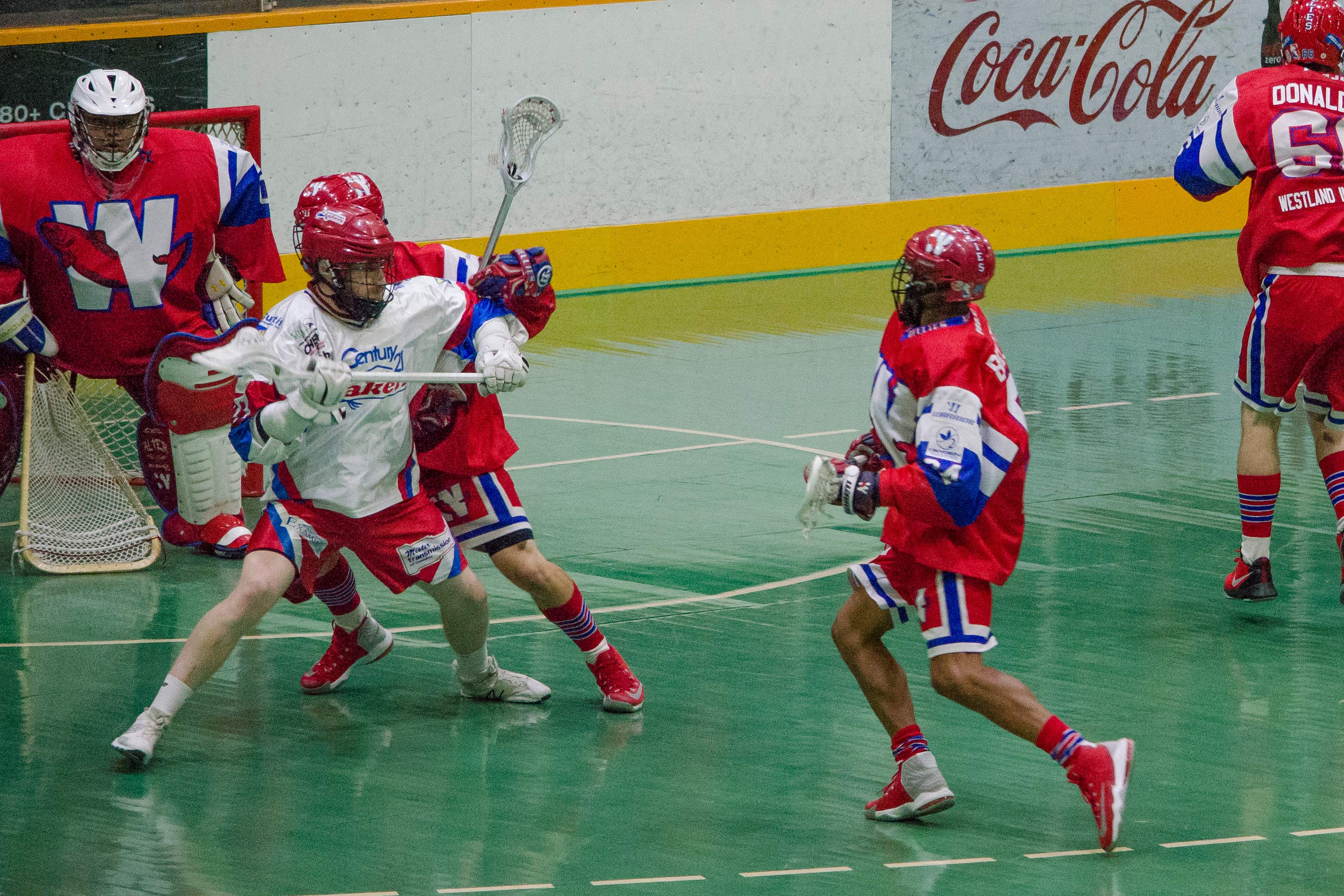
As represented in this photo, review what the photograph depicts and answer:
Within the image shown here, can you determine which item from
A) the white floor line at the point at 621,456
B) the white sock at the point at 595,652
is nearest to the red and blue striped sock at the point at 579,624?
the white sock at the point at 595,652

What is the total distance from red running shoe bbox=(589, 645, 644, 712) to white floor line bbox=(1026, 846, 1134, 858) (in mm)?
1474

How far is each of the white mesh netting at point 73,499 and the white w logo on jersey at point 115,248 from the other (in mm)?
556

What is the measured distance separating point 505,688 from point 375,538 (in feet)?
2.50

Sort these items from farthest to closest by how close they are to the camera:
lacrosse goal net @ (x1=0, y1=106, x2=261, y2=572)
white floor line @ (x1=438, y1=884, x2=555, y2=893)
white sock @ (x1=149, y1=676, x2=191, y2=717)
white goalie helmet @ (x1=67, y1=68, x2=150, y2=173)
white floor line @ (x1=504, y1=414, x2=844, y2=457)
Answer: white floor line @ (x1=504, y1=414, x2=844, y2=457) → lacrosse goal net @ (x1=0, y1=106, x2=261, y2=572) → white goalie helmet @ (x1=67, y1=68, x2=150, y2=173) → white sock @ (x1=149, y1=676, x2=191, y2=717) → white floor line @ (x1=438, y1=884, x2=555, y2=893)

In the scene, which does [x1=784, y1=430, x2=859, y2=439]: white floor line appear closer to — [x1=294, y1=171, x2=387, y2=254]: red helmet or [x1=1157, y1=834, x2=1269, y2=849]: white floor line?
[x1=294, y1=171, x2=387, y2=254]: red helmet

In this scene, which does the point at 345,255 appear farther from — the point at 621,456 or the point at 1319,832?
the point at 621,456

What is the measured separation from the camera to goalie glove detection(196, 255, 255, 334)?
804 centimetres

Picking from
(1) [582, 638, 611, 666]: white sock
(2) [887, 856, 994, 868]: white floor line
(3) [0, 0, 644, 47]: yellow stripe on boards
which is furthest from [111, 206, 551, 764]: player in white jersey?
(3) [0, 0, 644, 47]: yellow stripe on boards

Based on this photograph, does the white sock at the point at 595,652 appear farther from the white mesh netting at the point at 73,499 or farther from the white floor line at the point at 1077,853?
the white mesh netting at the point at 73,499

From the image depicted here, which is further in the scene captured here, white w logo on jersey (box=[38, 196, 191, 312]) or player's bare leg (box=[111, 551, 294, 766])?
white w logo on jersey (box=[38, 196, 191, 312])

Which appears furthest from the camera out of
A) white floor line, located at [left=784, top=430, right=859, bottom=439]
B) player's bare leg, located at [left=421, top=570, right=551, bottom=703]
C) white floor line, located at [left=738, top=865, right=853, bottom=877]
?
white floor line, located at [left=784, top=430, right=859, bottom=439]

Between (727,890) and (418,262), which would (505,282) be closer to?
(418,262)

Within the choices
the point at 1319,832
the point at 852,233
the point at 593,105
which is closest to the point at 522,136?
the point at 1319,832

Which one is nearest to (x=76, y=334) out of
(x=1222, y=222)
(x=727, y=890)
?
(x=727, y=890)
